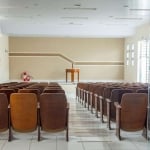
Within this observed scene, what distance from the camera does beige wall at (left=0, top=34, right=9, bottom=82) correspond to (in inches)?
701

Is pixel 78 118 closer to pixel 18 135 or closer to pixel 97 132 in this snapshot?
pixel 97 132

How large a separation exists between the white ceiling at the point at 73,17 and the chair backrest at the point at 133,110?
5897 millimetres

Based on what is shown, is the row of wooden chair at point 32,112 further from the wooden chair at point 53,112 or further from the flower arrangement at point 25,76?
the flower arrangement at point 25,76

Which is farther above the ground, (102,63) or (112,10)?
(112,10)

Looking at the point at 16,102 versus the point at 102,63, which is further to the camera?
the point at 102,63

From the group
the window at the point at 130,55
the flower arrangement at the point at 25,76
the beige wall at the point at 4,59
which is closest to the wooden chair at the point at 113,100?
the beige wall at the point at 4,59

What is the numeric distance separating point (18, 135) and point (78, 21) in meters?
10.7

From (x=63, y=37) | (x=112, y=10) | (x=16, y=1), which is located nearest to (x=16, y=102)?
(x=16, y=1)

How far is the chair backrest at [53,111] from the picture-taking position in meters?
4.78

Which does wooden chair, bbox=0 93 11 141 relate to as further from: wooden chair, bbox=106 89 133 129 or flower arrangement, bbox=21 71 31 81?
flower arrangement, bbox=21 71 31 81

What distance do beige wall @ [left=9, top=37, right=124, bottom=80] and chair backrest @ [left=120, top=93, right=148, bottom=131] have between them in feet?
50.9

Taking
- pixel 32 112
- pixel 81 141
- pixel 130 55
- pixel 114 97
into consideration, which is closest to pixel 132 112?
pixel 114 97

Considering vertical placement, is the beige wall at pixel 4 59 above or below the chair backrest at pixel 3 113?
above

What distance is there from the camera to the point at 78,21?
1523cm
